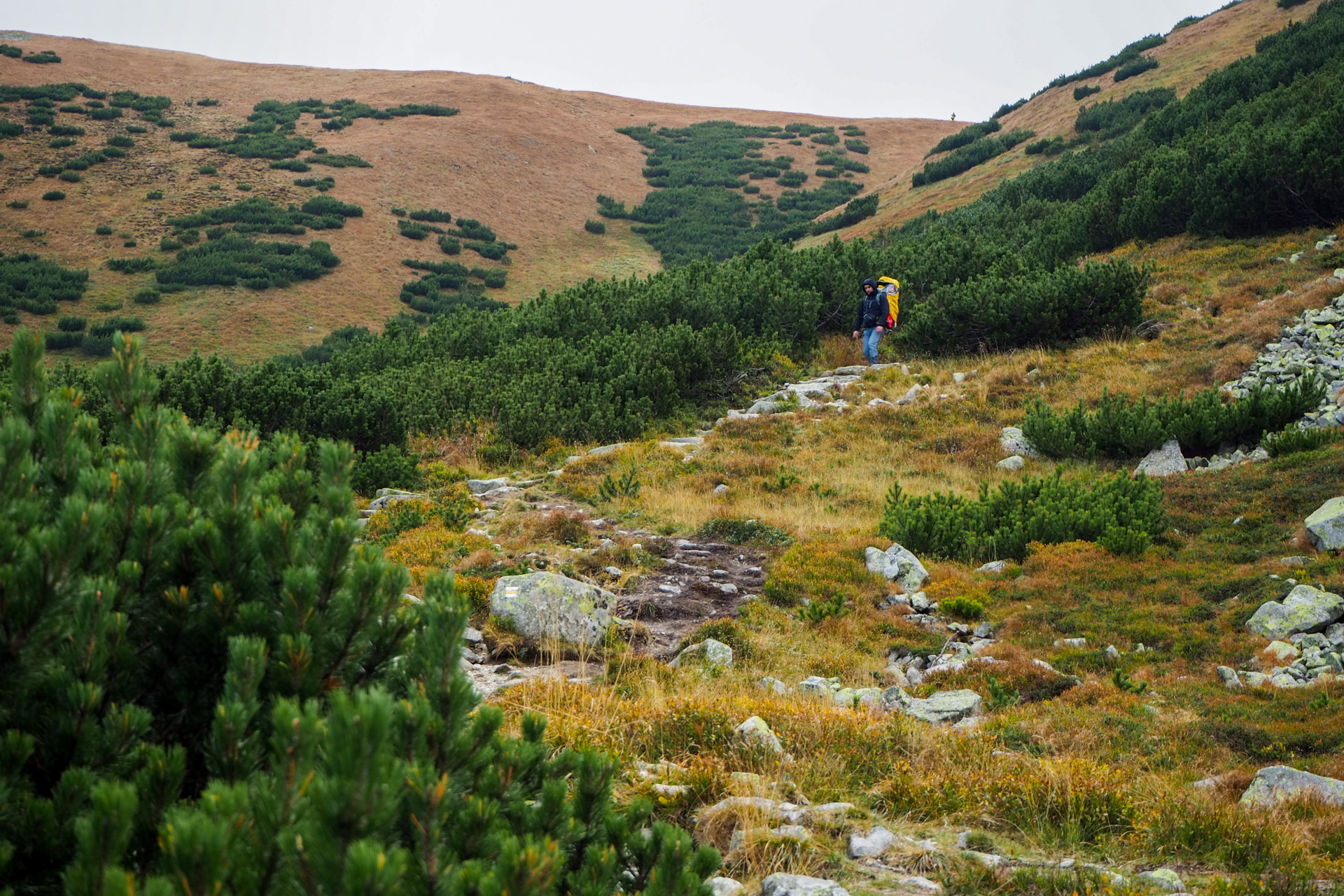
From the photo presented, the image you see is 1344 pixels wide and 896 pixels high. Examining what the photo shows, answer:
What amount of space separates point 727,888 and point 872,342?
1489 cm

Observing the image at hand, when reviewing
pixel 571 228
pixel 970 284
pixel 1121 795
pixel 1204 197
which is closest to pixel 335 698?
pixel 1121 795

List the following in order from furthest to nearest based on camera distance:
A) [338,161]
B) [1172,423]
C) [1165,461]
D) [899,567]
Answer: [338,161], [1172,423], [1165,461], [899,567]

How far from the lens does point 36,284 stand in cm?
2762

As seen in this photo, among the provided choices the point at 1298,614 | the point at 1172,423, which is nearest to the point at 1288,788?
the point at 1298,614

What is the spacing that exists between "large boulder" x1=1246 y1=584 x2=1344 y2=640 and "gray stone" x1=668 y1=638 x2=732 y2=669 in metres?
4.01

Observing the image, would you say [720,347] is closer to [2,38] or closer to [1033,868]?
[1033,868]

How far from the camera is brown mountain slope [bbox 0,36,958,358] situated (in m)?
30.2

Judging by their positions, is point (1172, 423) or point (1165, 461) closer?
point (1165, 461)

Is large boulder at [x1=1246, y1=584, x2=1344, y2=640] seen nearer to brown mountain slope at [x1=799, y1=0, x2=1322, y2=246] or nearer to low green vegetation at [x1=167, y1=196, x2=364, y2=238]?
brown mountain slope at [x1=799, y1=0, x2=1322, y2=246]

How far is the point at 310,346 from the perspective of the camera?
90.7 ft

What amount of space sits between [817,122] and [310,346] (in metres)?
50.8

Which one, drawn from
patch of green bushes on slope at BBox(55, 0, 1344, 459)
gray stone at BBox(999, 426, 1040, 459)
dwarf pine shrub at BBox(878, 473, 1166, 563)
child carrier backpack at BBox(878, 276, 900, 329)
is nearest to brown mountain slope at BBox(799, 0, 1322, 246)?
patch of green bushes on slope at BBox(55, 0, 1344, 459)

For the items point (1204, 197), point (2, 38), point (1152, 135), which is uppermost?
point (2, 38)

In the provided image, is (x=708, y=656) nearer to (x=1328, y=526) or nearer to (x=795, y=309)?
(x=1328, y=526)
